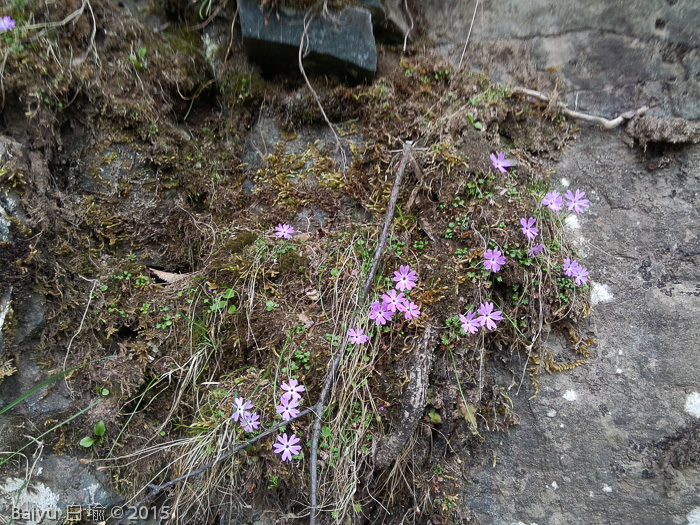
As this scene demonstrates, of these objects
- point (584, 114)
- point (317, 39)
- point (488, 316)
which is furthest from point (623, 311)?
point (317, 39)

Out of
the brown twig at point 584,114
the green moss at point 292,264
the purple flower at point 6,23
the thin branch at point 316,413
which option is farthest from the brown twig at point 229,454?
the purple flower at point 6,23

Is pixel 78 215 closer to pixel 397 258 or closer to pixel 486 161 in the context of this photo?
pixel 397 258

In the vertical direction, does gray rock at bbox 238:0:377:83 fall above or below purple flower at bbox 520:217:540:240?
above

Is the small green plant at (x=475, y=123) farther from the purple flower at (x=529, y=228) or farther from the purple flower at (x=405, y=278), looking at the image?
the purple flower at (x=405, y=278)

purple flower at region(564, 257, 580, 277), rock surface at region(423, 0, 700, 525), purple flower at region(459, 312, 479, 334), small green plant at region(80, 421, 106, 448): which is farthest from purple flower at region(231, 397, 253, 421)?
purple flower at region(564, 257, 580, 277)

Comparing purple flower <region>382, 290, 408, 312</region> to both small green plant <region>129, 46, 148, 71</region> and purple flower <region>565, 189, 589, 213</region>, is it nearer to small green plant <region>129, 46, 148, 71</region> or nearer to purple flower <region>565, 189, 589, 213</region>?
purple flower <region>565, 189, 589, 213</region>

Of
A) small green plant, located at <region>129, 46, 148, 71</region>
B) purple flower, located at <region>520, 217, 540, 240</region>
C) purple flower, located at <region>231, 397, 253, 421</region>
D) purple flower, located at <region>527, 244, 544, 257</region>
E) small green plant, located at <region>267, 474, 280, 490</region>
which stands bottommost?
small green plant, located at <region>267, 474, 280, 490</region>
